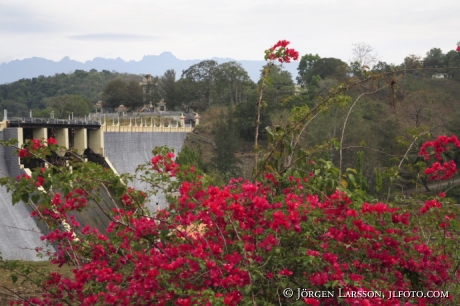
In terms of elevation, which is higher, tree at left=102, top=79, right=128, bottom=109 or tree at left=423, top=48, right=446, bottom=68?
tree at left=423, top=48, right=446, bottom=68

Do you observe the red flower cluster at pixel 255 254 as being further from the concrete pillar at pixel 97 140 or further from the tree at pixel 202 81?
the tree at pixel 202 81

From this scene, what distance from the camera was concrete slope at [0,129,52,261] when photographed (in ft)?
54.1

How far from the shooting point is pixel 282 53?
586 cm

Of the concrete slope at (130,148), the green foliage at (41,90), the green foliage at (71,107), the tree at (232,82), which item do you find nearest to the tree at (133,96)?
A: the green foliage at (41,90)

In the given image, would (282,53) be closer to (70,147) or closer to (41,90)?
(70,147)

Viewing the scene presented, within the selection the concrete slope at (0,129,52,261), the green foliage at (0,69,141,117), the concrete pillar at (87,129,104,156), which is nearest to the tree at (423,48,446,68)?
the green foliage at (0,69,141,117)

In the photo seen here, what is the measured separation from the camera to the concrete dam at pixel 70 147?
16828 millimetres

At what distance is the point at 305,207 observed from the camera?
174 inches

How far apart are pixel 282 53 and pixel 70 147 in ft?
65.0

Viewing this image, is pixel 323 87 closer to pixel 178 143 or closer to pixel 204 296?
pixel 178 143

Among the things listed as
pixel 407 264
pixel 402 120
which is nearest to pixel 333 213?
pixel 407 264

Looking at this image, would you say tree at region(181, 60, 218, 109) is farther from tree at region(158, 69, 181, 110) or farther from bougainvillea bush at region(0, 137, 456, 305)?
bougainvillea bush at region(0, 137, 456, 305)

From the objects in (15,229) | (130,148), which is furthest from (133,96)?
(15,229)

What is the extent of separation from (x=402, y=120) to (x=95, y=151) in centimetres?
1514
